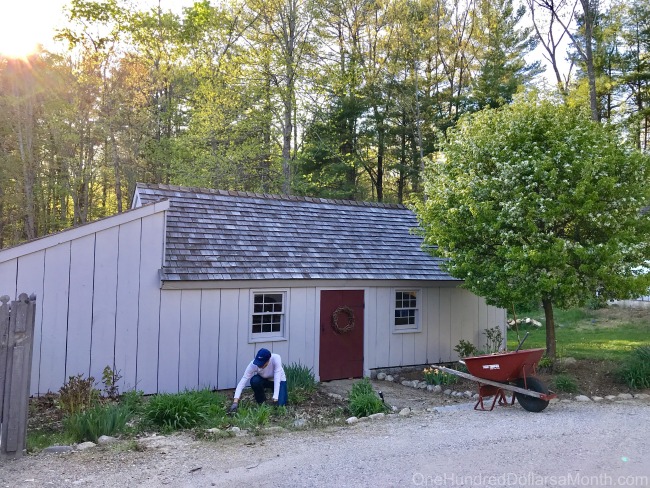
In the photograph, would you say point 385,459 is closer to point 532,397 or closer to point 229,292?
point 532,397

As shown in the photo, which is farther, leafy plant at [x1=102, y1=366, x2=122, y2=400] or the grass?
the grass

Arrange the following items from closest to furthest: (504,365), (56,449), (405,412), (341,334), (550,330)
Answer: (56,449) → (504,365) → (405,412) → (550,330) → (341,334)

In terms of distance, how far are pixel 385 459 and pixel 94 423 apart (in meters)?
3.86

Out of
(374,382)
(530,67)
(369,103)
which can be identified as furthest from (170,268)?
(530,67)

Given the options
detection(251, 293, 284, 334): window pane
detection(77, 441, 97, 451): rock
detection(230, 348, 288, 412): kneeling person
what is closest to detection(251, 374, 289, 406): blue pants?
detection(230, 348, 288, 412): kneeling person

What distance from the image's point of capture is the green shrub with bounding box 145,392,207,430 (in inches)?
299

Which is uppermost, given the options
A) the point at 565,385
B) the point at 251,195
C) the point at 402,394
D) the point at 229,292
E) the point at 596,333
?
the point at 251,195

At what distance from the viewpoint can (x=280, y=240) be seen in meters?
12.5

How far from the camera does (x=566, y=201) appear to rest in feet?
33.4

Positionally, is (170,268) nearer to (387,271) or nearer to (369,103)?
(387,271)

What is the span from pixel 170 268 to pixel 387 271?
5368mm

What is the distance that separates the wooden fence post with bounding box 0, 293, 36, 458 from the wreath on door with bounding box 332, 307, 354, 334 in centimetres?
696

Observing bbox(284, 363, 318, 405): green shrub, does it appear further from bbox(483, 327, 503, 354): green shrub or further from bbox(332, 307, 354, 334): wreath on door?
bbox(483, 327, 503, 354): green shrub

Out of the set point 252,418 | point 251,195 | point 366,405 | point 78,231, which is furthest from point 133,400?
point 251,195
